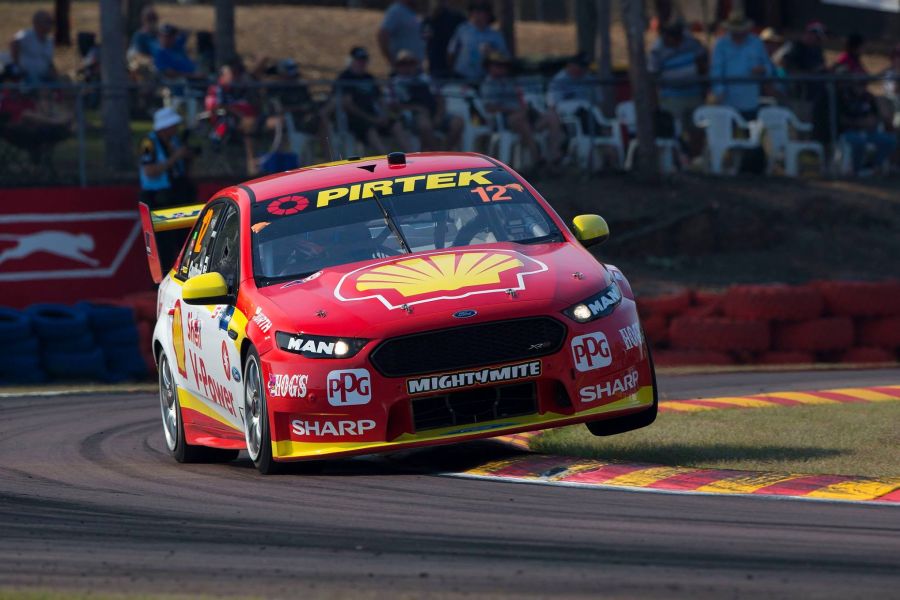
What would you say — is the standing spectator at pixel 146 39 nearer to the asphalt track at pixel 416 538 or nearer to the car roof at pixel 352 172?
the car roof at pixel 352 172

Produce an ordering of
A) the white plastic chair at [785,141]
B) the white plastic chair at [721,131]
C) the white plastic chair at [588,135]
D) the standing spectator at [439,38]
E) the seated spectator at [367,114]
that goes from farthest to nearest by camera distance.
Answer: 1. the standing spectator at [439,38]
2. the white plastic chair at [785,141]
3. the white plastic chair at [721,131]
4. the white plastic chair at [588,135]
5. the seated spectator at [367,114]

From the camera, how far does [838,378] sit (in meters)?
13.3

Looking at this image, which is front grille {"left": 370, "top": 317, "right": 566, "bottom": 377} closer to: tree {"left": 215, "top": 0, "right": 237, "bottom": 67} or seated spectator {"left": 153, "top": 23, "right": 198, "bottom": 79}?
seated spectator {"left": 153, "top": 23, "right": 198, "bottom": 79}

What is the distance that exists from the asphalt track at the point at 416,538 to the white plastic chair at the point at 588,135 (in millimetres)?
11645

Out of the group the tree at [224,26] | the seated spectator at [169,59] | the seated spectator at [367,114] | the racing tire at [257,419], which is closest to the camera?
the racing tire at [257,419]

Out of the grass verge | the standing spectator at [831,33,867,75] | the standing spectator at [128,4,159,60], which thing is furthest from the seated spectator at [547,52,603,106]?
the grass verge

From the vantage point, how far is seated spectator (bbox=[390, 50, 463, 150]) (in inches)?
739

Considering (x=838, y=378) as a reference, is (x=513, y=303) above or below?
above

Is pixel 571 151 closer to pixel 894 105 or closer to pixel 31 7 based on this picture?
pixel 894 105

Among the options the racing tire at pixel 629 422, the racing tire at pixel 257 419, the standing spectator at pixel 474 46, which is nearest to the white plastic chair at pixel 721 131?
the standing spectator at pixel 474 46

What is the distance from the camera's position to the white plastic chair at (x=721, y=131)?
20.2 metres

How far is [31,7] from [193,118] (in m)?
22.1

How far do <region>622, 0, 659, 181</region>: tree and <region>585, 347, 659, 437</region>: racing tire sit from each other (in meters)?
12.4

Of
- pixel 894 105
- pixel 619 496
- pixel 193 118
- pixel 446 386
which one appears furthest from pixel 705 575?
pixel 894 105
